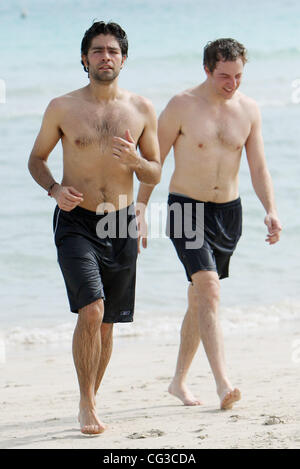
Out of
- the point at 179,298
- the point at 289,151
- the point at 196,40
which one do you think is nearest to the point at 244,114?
the point at 179,298

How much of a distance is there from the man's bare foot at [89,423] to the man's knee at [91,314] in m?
0.45

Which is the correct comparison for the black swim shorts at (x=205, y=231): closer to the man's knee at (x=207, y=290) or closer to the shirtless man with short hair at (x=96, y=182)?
the man's knee at (x=207, y=290)

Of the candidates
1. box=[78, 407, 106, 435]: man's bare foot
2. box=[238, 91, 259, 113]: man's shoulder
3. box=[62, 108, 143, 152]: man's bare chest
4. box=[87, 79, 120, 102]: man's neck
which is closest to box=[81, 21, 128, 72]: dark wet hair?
box=[87, 79, 120, 102]: man's neck

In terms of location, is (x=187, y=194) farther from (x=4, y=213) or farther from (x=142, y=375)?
(x=4, y=213)

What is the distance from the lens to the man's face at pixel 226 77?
5.30 m

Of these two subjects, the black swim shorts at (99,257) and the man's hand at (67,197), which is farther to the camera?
the black swim shorts at (99,257)

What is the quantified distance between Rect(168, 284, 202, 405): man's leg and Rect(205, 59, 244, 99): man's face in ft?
3.94

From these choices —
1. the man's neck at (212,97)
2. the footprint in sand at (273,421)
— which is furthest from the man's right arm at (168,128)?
the footprint in sand at (273,421)

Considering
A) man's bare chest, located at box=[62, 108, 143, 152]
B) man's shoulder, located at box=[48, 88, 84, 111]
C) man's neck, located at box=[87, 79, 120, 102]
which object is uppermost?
man's neck, located at box=[87, 79, 120, 102]

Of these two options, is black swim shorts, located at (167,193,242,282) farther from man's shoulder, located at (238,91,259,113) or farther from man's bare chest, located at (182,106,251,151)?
man's shoulder, located at (238,91,259,113)

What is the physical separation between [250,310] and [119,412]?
330cm

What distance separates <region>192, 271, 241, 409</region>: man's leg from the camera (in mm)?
5055

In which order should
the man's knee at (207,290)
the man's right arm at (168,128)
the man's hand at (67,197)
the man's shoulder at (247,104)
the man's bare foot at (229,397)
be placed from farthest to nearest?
the man's shoulder at (247,104), the man's right arm at (168,128), the man's knee at (207,290), the man's bare foot at (229,397), the man's hand at (67,197)

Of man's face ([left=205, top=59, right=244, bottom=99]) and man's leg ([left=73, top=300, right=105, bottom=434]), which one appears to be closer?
man's leg ([left=73, top=300, right=105, bottom=434])
